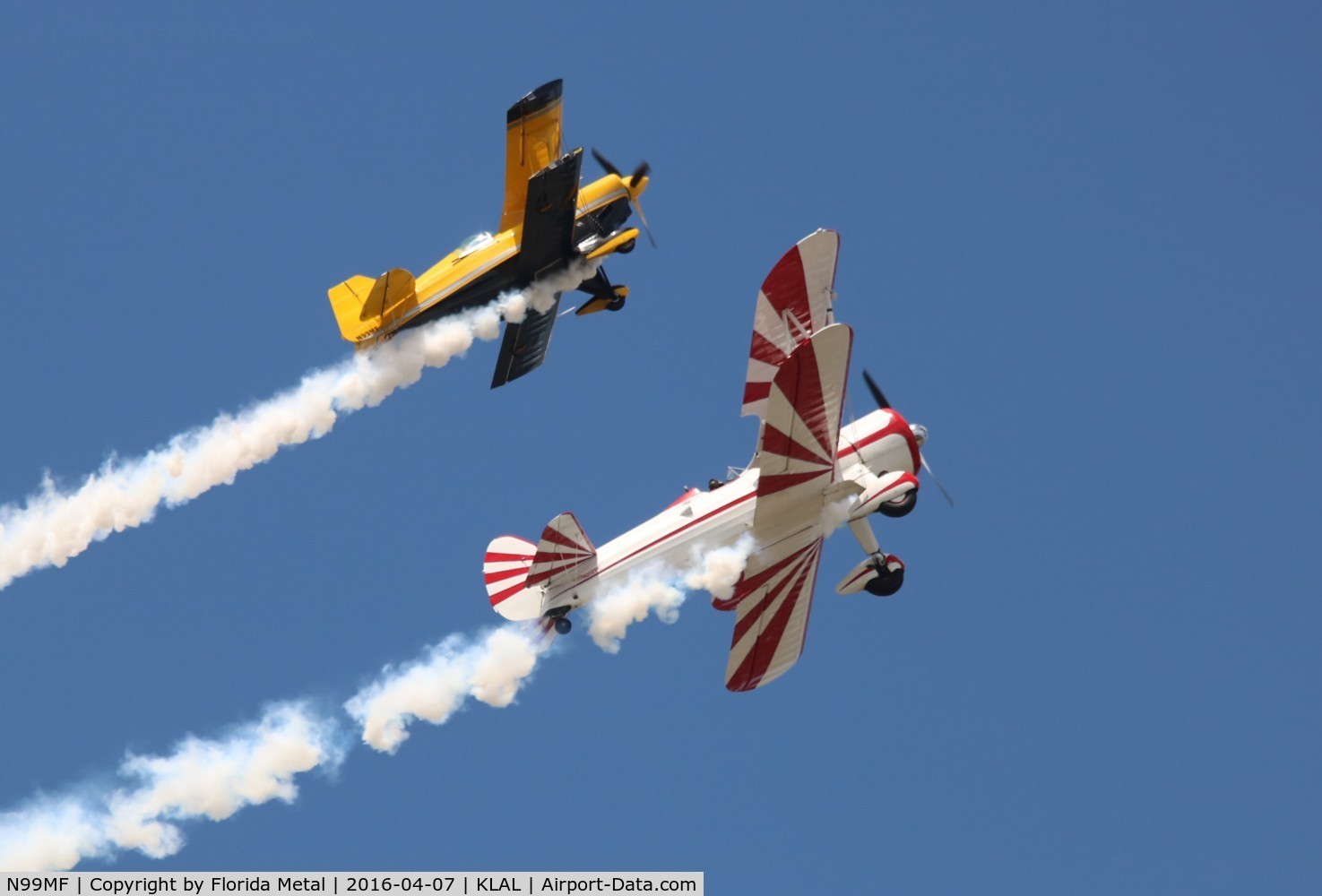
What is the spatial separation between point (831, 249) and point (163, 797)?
11.8 m

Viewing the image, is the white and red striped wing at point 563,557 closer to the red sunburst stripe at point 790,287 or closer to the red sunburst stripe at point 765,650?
the red sunburst stripe at point 765,650

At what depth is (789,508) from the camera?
3559 cm

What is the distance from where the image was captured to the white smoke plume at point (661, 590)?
3525 centimetres

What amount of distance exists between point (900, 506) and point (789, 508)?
1.49 m

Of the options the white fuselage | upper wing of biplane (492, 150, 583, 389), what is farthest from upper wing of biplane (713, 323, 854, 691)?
upper wing of biplane (492, 150, 583, 389)

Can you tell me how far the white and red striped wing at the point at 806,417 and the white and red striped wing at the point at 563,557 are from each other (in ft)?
7.67

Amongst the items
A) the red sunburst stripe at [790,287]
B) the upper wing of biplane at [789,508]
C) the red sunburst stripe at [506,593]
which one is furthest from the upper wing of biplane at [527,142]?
the red sunburst stripe at [506,593]

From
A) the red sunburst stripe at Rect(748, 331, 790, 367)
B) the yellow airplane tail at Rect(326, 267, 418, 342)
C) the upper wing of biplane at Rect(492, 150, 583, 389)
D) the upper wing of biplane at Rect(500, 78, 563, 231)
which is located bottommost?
the red sunburst stripe at Rect(748, 331, 790, 367)

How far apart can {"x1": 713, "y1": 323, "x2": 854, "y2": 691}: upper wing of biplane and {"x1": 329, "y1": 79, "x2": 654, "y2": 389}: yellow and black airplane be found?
181 inches

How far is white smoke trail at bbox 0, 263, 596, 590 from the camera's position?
3775 centimetres

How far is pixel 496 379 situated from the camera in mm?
41312

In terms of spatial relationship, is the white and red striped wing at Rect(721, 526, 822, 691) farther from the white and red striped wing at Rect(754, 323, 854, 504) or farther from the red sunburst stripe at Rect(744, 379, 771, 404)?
the red sunburst stripe at Rect(744, 379, 771, 404)

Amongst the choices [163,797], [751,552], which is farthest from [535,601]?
[163,797]

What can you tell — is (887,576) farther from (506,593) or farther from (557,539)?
(506,593)
